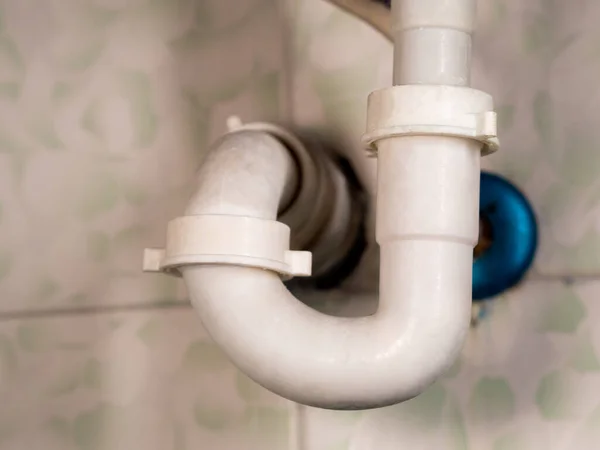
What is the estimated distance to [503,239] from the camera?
0.42 m

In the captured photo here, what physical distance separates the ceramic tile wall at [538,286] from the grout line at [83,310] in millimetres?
150

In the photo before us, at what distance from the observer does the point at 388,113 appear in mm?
335

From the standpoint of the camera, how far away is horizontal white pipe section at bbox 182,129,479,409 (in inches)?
13.1

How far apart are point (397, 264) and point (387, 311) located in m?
0.02

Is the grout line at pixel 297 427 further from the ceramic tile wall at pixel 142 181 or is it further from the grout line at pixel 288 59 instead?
the grout line at pixel 288 59

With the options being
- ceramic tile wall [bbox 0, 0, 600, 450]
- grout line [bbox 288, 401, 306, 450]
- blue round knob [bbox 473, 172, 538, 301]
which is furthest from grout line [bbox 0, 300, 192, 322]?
blue round knob [bbox 473, 172, 538, 301]

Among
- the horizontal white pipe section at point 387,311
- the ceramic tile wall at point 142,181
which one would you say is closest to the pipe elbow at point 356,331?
the horizontal white pipe section at point 387,311

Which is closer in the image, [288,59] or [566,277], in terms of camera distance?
[566,277]

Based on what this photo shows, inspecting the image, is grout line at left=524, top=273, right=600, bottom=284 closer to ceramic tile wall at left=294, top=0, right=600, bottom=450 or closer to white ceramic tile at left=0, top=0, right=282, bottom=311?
ceramic tile wall at left=294, top=0, right=600, bottom=450

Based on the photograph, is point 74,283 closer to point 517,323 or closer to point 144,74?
point 144,74

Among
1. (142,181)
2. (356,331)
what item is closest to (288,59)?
(142,181)

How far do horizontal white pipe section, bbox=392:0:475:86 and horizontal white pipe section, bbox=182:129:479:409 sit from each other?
32mm

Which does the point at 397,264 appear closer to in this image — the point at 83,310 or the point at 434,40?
the point at 434,40

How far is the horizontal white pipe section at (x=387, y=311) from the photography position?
33cm
